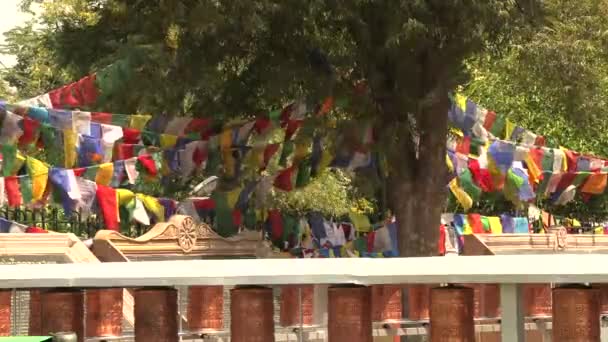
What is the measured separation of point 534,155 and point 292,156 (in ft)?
15.5

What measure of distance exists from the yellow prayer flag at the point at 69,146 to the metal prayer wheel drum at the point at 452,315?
9906 mm

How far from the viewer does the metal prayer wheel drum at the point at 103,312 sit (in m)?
3.84

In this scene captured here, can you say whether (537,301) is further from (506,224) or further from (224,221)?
(506,224)

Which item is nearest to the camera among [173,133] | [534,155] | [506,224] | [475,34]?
[475,34]

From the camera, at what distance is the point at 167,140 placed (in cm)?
1366

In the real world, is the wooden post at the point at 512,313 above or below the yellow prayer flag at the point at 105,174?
below

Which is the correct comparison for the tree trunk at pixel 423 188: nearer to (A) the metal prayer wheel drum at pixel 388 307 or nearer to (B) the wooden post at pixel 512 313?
(A) the metal prayer wheel drum at pixel 388 307

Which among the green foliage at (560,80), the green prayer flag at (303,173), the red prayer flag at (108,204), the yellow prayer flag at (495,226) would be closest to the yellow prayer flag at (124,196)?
the red prayer flag at (108,204)

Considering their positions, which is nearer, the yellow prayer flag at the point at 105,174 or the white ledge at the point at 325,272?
the white ledge at the point at 325,272

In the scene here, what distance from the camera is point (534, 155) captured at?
57.4 feet

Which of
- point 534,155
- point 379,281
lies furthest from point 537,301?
point 534,155

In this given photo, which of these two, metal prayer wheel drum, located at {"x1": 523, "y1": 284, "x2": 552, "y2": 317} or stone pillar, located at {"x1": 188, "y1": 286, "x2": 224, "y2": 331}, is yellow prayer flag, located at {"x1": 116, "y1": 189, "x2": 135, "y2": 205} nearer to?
stone pillar, located at {"x1": 188, "y1": 286, "x2": 224, "y2": 331}

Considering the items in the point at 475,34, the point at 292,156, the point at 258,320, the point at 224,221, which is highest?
the point at 475,34

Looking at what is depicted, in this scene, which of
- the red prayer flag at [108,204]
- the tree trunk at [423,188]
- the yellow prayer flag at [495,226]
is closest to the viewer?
the red prayer flag at [108,204]
